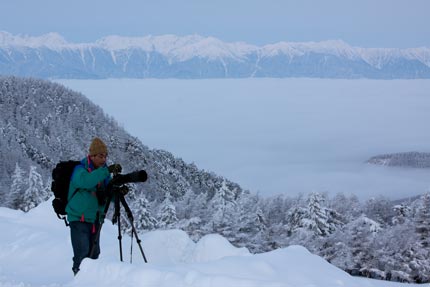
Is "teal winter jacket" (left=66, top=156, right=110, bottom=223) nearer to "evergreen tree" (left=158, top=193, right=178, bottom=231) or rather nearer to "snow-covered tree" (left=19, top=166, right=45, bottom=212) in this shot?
"evergreen tree" (left=158, top=193, right=178, bottom=231)

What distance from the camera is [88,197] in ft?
20.6

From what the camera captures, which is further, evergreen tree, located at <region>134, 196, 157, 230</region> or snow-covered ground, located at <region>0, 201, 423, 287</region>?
evergreen tree, located at <region>134, 196, 157, 230</region>

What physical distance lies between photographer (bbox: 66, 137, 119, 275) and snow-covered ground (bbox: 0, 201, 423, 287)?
17.9 inches

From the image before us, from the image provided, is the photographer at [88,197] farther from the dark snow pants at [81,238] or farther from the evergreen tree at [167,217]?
the evergreen tree at [167,217]

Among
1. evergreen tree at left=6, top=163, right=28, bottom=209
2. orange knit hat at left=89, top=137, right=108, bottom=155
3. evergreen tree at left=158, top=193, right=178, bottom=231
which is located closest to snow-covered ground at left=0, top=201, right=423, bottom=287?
orange knit hat at left=89, top=137, right=108, bottom=155

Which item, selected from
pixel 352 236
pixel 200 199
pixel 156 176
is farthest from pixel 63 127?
pixel 352 236

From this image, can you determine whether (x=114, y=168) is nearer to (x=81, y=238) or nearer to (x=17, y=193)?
(x=81, y=238)

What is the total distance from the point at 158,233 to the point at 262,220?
125 feet

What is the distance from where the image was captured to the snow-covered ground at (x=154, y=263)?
5.36 m

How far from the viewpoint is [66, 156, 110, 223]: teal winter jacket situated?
5.89 m

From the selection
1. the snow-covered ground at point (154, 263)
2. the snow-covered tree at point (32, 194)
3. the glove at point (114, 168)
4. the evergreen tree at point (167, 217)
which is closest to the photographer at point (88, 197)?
the glove at point (114, 168)

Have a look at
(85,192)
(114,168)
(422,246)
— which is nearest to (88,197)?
(85,192)

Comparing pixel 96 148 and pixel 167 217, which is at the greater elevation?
pixel 96 148

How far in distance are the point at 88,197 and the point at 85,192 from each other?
3.7 inches
